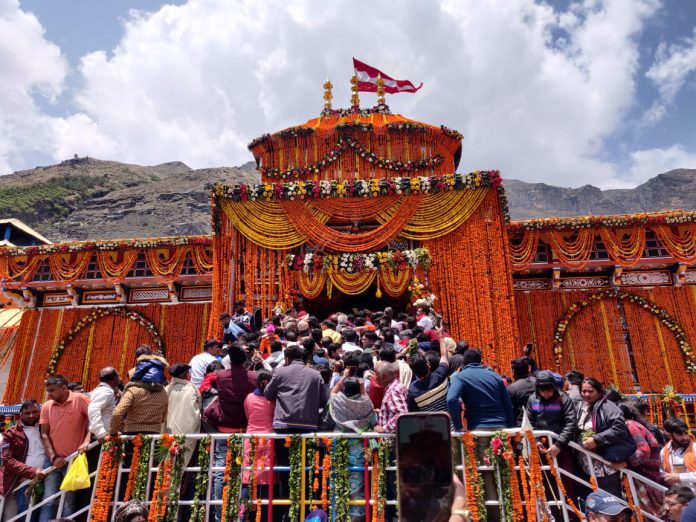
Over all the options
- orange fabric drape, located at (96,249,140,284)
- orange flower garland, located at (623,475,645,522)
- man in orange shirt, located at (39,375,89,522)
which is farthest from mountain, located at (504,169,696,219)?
man in orange shirt, located at (39,375,89,522)

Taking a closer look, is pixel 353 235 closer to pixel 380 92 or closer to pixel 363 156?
pixel 363 156

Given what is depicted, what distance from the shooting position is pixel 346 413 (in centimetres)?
532

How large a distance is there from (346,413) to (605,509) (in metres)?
2.49

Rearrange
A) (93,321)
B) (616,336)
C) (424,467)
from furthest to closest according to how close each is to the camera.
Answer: (93,321)
(616,336)
(424,467)

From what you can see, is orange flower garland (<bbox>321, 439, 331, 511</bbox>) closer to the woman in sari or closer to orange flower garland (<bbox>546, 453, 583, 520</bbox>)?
the woman in sari

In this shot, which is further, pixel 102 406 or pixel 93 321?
pixel 93 321

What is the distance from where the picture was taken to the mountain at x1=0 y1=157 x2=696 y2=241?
46.2 meters

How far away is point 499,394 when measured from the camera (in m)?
5.27

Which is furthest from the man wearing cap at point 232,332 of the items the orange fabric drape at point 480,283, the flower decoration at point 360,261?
the orange fabric drape at point 480,283

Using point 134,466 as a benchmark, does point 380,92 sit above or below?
above

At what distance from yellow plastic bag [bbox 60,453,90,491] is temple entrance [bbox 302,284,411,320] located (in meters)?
9.34

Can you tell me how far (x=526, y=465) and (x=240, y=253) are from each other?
9898 millimetres

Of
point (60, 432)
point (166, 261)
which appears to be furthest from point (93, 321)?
point (60, 432)

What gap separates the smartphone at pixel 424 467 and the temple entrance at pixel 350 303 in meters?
12.1
